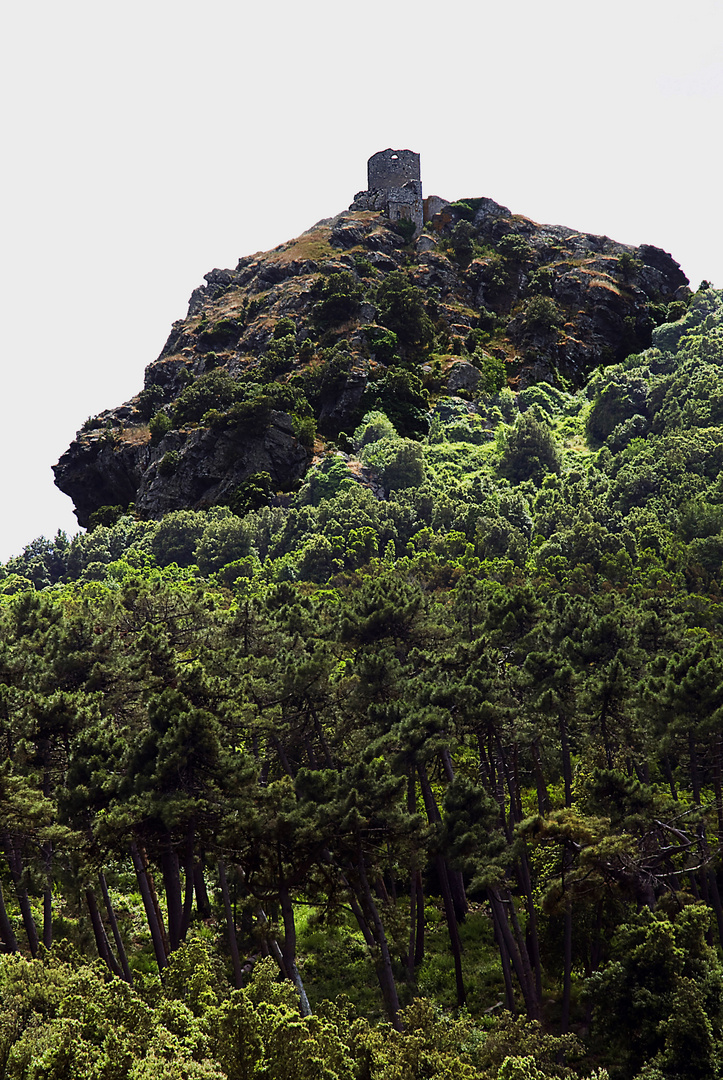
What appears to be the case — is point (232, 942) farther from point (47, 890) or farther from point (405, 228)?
point (405, 228)

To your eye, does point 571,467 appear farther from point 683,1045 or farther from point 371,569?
point 683,1045

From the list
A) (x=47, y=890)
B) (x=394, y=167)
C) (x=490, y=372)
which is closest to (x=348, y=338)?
(x=490, y=372)

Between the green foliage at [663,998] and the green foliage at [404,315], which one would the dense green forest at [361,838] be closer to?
the green foliage at [663,998]

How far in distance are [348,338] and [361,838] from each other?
305 feet

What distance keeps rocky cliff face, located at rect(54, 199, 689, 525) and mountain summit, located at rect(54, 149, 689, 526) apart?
0.86 feet

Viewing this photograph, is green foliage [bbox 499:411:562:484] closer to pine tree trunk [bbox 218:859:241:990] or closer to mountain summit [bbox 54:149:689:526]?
mountain summit [bbox 54:149:689:526]

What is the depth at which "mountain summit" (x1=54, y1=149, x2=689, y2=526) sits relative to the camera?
97.5 m

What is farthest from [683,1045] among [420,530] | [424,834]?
[420,530]

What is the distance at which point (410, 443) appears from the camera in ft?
303

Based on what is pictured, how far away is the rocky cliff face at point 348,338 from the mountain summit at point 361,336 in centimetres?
26

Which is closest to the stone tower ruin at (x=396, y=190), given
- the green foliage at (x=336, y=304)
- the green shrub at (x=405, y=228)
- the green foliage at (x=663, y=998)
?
the green shrub at (x=405, y=228)

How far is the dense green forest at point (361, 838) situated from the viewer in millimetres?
19047

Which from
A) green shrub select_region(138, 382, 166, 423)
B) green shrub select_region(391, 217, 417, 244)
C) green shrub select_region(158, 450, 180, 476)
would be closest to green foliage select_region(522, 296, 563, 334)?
green shrub select_region(391, 217, 417, 244)

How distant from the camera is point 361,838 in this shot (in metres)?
27.1
